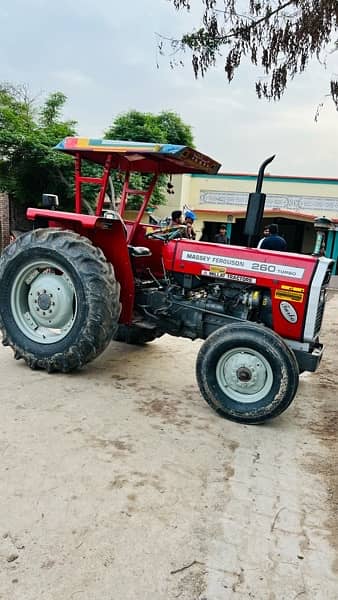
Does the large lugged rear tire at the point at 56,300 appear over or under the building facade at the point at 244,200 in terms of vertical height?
under

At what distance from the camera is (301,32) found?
4398 millimetres

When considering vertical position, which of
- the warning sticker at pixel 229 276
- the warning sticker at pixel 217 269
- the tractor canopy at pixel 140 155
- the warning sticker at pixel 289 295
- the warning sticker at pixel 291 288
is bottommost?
the warning sticker at pixel 289 295

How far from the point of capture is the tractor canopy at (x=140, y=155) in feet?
13.1

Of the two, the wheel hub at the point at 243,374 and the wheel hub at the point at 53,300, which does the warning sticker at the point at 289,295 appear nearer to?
the wheel hub at the point at 243,374

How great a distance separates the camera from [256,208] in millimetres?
3584

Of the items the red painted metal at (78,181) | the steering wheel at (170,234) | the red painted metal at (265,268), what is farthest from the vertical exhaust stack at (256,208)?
the red painted metal at (78,181)

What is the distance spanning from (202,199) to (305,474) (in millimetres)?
17717

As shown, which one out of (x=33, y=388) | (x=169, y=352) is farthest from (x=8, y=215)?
(x=33, y=388)

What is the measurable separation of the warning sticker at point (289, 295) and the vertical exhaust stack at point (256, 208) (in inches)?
22.2

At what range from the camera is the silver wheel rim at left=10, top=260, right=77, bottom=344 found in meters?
4.31

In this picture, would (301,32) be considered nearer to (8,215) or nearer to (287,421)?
(287,421)

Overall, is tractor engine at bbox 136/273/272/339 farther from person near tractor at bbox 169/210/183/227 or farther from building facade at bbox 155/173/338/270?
building facade at bbox 155/173/338/270

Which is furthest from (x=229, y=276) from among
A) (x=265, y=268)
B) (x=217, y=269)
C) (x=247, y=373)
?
(x=247, y=373)

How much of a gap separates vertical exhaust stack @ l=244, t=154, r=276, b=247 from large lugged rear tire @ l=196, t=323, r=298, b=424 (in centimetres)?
77
